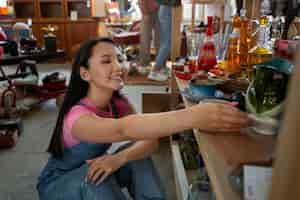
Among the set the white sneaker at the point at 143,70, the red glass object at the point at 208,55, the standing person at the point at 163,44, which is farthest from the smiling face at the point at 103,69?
the white sneaker at the point at 143,70

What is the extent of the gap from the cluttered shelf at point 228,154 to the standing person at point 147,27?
290 cm

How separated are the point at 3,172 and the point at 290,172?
1824 mm

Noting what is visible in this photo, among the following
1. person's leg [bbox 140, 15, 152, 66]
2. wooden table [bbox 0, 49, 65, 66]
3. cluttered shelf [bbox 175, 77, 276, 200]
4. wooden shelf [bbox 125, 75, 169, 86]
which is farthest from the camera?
person's leg [bbox 140, 15, 152, 66]

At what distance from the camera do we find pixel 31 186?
65.6 inches

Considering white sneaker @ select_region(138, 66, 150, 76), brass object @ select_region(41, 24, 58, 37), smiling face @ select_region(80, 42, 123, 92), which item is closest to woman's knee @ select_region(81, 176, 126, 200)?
smiling face @ select_region(80, 42, 123, 92)

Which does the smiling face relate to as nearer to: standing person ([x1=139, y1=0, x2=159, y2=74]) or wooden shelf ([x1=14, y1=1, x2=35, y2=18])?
standing person ([x1=139, y1=0, x2=159, y2=74])

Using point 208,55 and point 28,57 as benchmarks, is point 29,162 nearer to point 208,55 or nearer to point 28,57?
point 28,57

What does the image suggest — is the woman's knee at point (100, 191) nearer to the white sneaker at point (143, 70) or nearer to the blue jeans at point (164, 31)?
the blue jeans at point (164, 31)

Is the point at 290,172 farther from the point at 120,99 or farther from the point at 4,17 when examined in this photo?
the point at 4,17

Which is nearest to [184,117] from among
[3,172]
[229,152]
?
[229,152]

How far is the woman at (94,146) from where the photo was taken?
913 millimetres

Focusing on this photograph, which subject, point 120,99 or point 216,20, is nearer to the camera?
point 120,99

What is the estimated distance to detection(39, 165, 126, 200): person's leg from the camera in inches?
35.6

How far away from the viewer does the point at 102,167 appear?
94 cm
